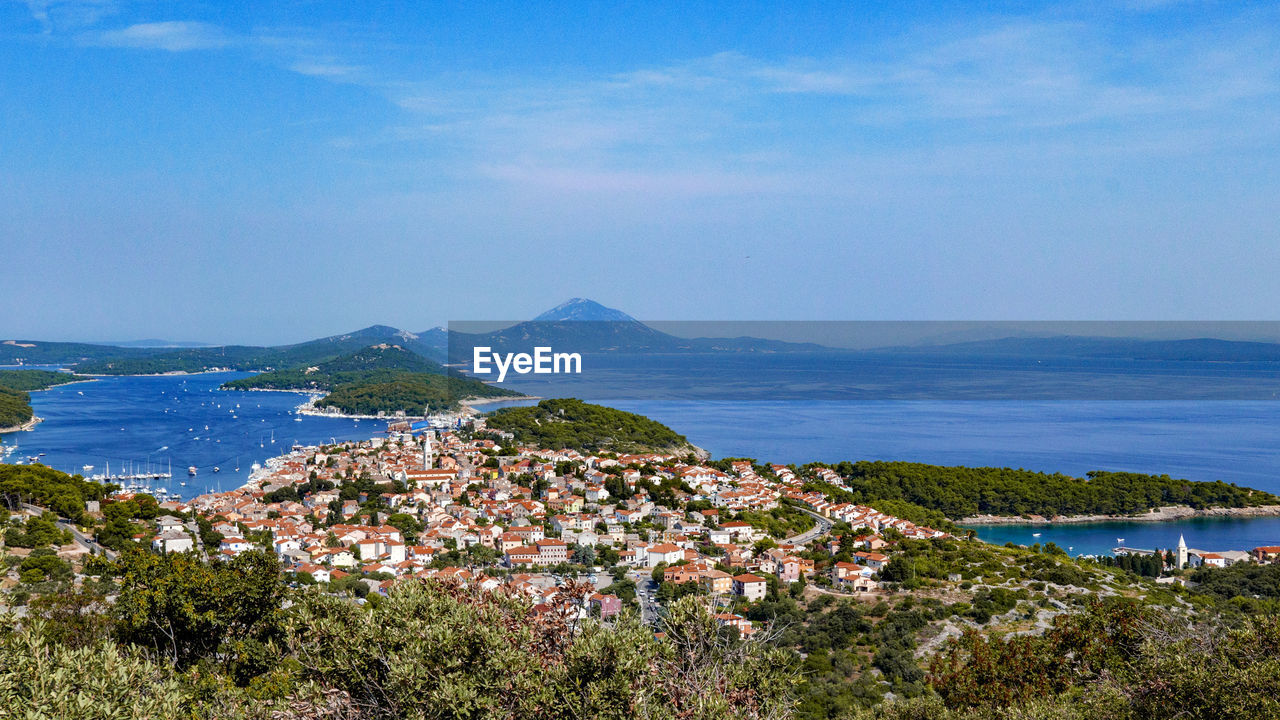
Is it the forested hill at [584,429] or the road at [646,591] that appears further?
the forested hill at [584,429]

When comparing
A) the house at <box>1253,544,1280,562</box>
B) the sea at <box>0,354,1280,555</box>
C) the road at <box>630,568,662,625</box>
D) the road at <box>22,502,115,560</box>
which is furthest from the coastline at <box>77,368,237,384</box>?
the house at <box>1253,544,1280,562</box>

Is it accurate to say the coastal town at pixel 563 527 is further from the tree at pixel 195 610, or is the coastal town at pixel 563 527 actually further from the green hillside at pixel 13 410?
the green hillside at pixel 13 410

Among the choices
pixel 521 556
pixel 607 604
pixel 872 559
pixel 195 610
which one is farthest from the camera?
pixel 521 556

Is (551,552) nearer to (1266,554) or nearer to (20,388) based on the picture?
(1266,554)

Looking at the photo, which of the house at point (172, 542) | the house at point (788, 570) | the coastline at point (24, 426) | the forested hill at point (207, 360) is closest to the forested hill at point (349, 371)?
the forested hill at point (207, 360)

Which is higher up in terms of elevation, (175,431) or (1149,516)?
(175,431)

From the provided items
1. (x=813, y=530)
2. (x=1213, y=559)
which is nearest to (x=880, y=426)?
(x=813, y=530)

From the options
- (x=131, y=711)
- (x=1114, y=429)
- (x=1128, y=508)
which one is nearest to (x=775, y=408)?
(x=1114, y=429)
